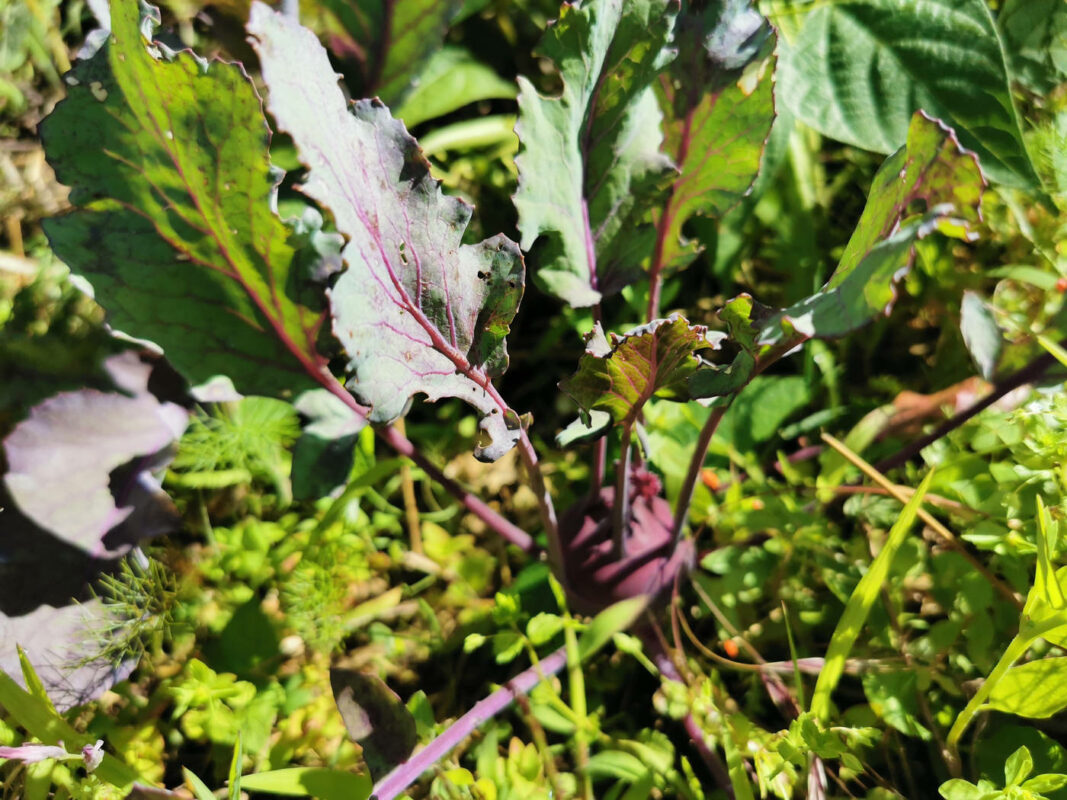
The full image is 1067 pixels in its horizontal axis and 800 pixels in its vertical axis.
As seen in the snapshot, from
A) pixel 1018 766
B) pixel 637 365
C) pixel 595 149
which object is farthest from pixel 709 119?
pixel 1018 766

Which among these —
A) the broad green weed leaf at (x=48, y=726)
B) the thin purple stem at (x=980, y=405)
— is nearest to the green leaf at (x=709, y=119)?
the thin purple stem at (x=980, y=405)

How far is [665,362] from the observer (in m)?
0.84

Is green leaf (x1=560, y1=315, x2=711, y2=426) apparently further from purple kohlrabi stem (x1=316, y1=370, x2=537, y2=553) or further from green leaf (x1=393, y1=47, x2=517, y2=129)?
green leaf (x1=393, y1=47, x2=517, y2=129)

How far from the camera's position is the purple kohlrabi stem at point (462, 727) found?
0.93 metres

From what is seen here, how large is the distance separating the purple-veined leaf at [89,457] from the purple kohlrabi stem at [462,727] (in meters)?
0.47

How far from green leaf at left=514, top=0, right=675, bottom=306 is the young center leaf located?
0.11 metres

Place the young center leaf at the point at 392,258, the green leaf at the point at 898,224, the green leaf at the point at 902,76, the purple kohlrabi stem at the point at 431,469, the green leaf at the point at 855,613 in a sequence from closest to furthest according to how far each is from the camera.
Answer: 1. the green leaf at the point at 898,224
2. the young center leaf at the point at 392,258
3. the green leaf at the point at 855,613
4. the purple kohlrabi stem at the point at 431,469
5. the green leaf at the point at 902,76

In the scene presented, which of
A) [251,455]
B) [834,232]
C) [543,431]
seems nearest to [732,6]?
[834,232]

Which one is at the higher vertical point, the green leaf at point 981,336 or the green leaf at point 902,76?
the green leaf at point 902,76

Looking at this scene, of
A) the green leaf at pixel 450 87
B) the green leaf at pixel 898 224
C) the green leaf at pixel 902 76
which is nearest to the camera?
the green leaf at pixel 898 224

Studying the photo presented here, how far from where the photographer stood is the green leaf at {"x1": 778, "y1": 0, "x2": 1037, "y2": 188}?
119 centimetres

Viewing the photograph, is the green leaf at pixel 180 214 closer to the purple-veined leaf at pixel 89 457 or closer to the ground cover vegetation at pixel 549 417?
the ground cover vegetation at pixel 549 417

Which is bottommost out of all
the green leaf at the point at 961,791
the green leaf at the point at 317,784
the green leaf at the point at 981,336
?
the green leaf at the point at 317,784

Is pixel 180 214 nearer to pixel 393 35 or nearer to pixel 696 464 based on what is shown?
pixel 393 35
